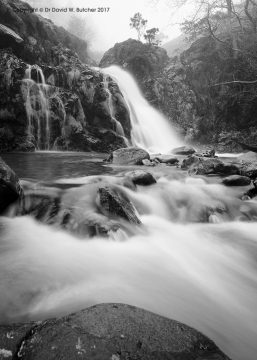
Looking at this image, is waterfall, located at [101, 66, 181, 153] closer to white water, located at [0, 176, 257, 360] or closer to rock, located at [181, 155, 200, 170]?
rock, located at [181, 155, 200, 170]

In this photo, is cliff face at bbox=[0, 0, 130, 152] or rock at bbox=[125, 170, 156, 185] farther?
cliff face at bbox=[0, 0, 130, 152]

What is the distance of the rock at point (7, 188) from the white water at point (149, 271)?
0.40 meters

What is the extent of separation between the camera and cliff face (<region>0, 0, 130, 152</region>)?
14797 millimetres

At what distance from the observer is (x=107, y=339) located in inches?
68.5

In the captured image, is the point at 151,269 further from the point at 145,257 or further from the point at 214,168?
the point at 214,168

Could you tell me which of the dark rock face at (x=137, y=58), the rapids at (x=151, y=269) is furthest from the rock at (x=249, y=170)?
the dark rock face at (x=137, y=58)

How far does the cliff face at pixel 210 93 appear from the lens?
1916 cm

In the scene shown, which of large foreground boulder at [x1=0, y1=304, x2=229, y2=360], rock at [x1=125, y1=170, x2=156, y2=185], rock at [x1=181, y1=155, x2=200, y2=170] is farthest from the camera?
rock at [x1=181, y1=155, x2=200, y2=170]

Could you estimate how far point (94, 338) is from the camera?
5.70ft

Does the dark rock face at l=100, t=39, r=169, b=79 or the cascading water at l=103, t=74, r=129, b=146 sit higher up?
the dark rock face at l=100, t=39, r=169, b=79

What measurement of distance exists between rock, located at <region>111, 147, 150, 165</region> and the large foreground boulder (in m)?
8.68

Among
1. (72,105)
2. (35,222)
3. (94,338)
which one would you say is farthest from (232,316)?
(72,105)

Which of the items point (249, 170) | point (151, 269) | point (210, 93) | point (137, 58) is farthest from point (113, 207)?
point (137, 58)

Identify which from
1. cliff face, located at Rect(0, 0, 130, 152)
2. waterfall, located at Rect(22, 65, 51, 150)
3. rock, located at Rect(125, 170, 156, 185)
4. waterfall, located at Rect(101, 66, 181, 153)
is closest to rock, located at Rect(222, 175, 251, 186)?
rock, located at Rect(125, 170, 156, 185)
